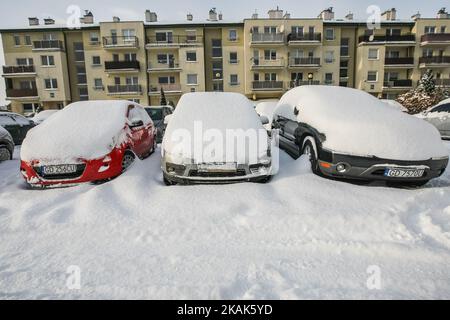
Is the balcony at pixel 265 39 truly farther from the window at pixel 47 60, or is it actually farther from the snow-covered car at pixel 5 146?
the snow-covered car at pixel 5 146

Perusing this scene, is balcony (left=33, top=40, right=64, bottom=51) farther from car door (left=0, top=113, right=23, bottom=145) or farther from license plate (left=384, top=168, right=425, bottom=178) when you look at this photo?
license plate (left=384, top=168, right=425, bottom=178)

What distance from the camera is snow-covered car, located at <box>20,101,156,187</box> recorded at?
4.34 metres

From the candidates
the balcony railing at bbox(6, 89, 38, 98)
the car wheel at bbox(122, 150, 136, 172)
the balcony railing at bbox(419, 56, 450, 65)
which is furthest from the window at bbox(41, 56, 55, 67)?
the balcony railing at bbox(419, 56, 450, 65)

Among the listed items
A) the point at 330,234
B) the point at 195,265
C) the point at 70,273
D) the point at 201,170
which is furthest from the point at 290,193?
the point at 70,273

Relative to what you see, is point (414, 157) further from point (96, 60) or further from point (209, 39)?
point (96, 60)

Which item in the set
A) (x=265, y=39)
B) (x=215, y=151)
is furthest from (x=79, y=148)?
(x=265, y=39)

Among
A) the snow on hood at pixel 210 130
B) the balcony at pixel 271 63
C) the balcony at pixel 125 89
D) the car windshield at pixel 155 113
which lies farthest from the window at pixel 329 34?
the snow on hood at pixel 210 130

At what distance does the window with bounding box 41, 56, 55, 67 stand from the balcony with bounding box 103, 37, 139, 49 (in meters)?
7.07

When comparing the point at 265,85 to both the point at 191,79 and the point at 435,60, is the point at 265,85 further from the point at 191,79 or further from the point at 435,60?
the point at 435,60

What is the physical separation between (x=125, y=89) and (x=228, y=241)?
33052 millimetres

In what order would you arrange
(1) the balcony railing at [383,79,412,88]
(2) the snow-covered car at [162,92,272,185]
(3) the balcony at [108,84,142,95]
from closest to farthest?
(2) the snow-covered car at [162,92,272,185] → (3) the balcony at [108,84,142,95] → (1) the balcony railing at [383,79,412,88]

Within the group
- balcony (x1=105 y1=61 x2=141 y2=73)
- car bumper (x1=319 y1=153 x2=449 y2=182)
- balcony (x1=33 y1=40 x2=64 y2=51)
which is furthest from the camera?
balcony (x1=33 y1=40 x2=64 y2=51)

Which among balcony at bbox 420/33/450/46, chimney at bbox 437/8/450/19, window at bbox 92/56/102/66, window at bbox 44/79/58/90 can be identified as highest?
chimney at bbox 437/8/450/19
